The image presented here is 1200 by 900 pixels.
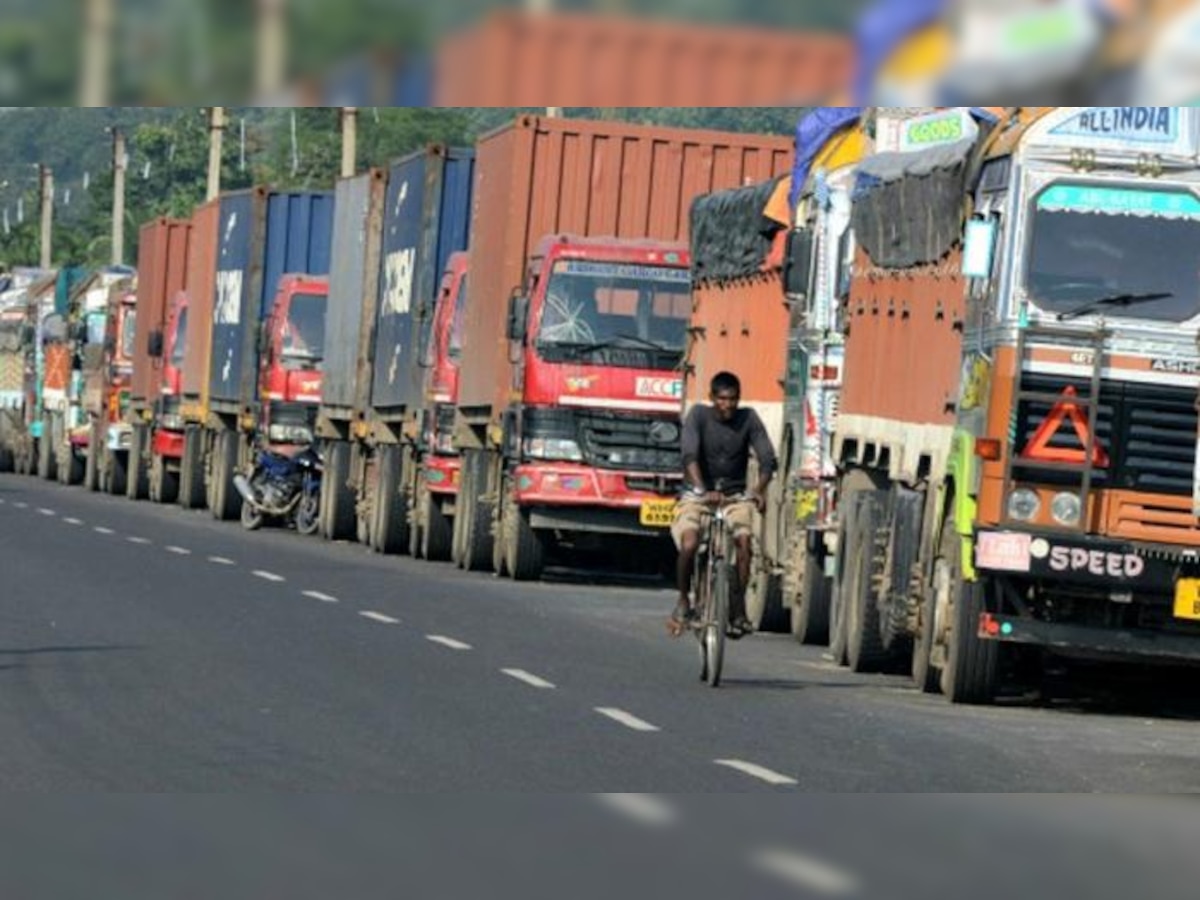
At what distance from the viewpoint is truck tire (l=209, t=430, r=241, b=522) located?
4300 centimetres

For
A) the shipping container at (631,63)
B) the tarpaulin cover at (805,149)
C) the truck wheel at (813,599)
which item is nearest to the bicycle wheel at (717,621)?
the tarpaulin cover at (805,149)

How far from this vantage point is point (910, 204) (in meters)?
19.2

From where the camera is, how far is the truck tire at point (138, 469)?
170ft

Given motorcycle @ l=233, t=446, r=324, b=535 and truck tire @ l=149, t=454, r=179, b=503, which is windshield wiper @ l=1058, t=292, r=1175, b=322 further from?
truck tire @ l=149, t=454, r=179, b=503

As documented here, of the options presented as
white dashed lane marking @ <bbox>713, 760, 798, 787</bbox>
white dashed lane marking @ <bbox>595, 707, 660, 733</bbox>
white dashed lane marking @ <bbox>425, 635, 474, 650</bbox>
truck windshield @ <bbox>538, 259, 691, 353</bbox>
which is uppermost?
truck windshield @ <bbox>538, 259, 691, 353</bbox>

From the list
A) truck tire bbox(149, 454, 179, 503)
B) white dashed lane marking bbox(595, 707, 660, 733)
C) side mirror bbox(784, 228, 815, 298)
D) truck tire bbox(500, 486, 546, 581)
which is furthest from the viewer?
truck tire bbox(149, 454, 179, 503)

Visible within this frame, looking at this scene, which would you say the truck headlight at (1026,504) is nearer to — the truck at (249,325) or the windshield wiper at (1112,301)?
the windshield wiper at (1112,301)

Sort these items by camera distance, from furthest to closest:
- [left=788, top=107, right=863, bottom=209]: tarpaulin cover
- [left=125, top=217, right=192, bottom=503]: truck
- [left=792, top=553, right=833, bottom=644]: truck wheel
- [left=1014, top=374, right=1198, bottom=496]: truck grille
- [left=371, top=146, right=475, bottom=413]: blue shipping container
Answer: [left=125, top=217, right=192, bottom=503]: truck → [left=371, top=146, right=475, bottom=413]: blue shipping container → [left=792, top=553, right=833, bottom=644]: truck wheel → [left=788, top=107, right=863, bottom=209]: tarpaulin cover → [left=1014, top=374, right=1198, bottom=496]: truck grille

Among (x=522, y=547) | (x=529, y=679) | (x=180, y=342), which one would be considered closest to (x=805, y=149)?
(x=522, y=547)

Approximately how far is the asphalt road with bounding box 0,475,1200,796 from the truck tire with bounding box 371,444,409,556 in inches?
326

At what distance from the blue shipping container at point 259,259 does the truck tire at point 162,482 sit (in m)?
5.48

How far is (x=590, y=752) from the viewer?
1309cm

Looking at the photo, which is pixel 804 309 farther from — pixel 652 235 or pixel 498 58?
pixel 498 58

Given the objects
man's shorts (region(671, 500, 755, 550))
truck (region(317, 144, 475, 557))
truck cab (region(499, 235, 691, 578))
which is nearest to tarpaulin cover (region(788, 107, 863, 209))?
man's shorts (region(671, 500, 755, 550))
